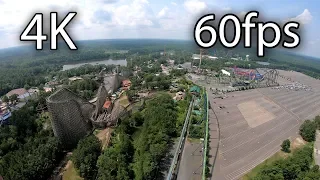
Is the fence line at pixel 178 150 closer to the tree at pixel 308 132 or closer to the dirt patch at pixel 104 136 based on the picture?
the dirt patch at pixel 104 136

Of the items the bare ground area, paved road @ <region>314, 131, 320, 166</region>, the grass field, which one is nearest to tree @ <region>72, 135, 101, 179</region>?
the bare ground area

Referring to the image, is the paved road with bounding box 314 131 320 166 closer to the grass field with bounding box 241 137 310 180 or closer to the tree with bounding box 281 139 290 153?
the grass field with bounding box 241 137 310 180

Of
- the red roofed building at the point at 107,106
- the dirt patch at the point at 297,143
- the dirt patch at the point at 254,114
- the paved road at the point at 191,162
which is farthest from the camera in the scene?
the dirt patch at the point at 254,114

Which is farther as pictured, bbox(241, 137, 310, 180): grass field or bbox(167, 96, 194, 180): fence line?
bbox(241, 137, 310, 180): grass field

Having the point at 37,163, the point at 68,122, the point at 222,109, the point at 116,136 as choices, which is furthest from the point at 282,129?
the point at 37,163

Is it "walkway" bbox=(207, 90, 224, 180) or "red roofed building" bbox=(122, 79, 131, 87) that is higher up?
"red roofed building" bbox=(122, 79, 131, 87)

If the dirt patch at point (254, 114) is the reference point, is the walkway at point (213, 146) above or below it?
below

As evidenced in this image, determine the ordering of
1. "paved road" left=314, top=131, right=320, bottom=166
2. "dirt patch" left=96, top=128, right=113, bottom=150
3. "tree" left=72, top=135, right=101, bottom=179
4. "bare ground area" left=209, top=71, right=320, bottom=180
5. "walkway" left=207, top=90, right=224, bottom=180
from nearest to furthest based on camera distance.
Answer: "walkway" left=207, top=90, right=224, bottom=180 → "tree" left=72, top=135, right=101, bottom=179 → "bare ground area" left=209, top=71, right=320, bottom=180 → "paved road" left=314, top=131, right=320, bottom=166 → "dirt patch" left=96, top=128, right=113, bottom=150

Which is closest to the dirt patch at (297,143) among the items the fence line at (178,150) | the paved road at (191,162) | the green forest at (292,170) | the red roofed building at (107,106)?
the green forest at (292,170)

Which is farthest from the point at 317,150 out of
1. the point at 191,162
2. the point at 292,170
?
the point at 191,162
